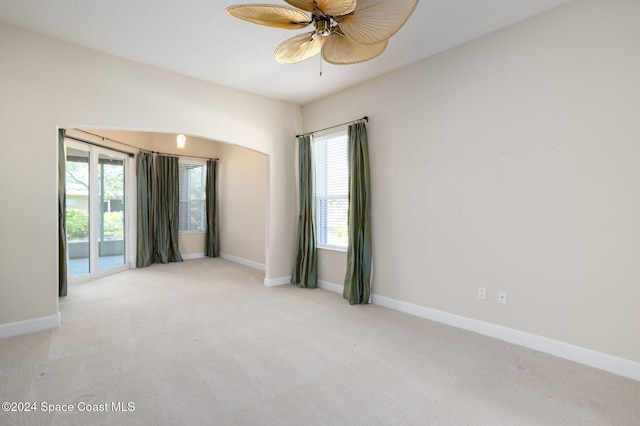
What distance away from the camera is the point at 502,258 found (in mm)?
3051

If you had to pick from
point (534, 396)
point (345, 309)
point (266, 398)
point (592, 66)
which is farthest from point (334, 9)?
point (345, 309)

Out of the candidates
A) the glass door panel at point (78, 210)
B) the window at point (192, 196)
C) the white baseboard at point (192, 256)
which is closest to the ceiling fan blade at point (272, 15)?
the glass door panel at point (78, 210)

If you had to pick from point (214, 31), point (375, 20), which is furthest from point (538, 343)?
point (214, 31)

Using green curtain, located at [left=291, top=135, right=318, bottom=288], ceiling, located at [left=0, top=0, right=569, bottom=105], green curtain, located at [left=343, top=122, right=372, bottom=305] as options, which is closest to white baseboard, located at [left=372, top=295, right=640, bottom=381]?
green curtain, located at [left=343, top=122, right=372, bottom=305]

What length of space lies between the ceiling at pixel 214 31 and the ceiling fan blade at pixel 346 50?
753 mm

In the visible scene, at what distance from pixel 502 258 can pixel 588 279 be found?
2.11 feet

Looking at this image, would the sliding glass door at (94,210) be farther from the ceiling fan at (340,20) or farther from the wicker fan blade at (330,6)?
the wicker fan blade at (330,6)

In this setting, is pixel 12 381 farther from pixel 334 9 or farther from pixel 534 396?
pixel 534 396

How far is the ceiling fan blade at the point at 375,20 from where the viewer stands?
173 cm

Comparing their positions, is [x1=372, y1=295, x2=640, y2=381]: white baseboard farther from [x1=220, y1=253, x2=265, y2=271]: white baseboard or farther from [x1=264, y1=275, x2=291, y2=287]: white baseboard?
[x1=220, y1=253, x2=265, y2=271]: white baseboard

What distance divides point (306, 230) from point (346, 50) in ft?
10.3

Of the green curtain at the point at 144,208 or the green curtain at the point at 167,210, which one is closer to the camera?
the green curtain at the point at 144,208

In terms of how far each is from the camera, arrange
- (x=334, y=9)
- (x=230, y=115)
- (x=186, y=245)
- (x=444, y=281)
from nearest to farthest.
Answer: (x=334, y=9)
(x=444, y=281)
(x=230, y=115)
(x=186, y=245)

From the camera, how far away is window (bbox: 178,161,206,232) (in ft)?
25.1
